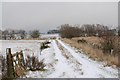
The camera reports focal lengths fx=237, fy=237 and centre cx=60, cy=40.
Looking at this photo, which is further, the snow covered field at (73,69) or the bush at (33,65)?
the bush at (33,65)

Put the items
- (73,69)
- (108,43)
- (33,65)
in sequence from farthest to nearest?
1. (108,43)
2. (73,69)
3. (33,65)

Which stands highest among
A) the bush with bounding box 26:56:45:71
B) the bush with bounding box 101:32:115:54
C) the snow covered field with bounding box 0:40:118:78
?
the bush with bounding box 101:32:115:54

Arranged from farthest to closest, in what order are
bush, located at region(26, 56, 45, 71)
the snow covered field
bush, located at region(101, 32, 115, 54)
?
bush, located at region(101, 32, 115, 54) < bush, located at region(26, 56, 45, 71) < the snow covered field

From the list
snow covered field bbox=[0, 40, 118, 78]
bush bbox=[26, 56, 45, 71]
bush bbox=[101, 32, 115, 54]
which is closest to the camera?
snow covered field bbox=[0, 40, 118, 78]

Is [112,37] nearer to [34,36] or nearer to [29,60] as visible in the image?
[29,60]

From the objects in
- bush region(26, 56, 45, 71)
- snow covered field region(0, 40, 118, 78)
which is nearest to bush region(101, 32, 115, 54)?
snow covered field region(0, 40, 118, 78)

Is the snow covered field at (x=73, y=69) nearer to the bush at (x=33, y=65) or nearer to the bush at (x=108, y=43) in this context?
the bush at (x=33, y=65)

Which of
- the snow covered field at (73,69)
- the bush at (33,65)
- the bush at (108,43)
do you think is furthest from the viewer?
the bush at (108,43)

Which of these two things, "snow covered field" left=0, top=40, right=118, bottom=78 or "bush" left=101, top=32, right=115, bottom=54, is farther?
"bush" left=101, top=32, right=115, bottom=54

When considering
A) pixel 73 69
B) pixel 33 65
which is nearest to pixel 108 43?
pixel 73 69

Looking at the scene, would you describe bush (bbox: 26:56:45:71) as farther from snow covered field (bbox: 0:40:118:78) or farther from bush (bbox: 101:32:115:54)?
bush (bbox: 101:32:115:54)

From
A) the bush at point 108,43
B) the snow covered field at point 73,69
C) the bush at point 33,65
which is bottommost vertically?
the snow covered field at point 73,69

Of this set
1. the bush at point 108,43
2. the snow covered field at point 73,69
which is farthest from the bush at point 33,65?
the bush at point 108,43

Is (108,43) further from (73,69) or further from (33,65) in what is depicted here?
(33,65)
